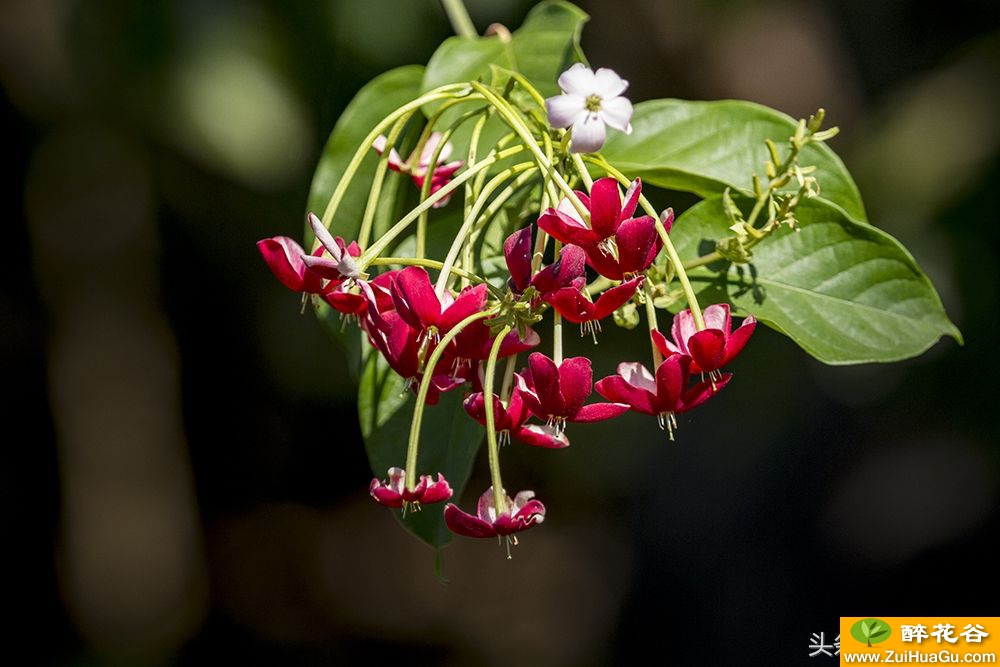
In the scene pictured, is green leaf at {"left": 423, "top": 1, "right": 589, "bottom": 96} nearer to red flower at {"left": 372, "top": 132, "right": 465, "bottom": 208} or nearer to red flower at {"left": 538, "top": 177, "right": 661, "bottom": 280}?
red flower at {"left": 372, "top": 132, "right": 465, "bottom": 208}

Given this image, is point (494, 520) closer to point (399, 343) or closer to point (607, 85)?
point (399, 343)

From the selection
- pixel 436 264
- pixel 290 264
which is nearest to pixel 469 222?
pixel 436 264

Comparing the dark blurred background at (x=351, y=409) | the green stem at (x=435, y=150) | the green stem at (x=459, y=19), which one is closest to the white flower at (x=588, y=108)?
the green stem at (x=435, y=150)

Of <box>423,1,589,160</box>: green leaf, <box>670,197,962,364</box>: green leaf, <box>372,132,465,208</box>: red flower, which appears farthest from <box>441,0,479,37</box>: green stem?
<box>670,197,962,364</box>: green leaf

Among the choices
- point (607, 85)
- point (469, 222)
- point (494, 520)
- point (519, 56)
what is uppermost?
point (519, 56)

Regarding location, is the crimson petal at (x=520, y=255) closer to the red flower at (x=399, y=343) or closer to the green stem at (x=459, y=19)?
the red flower at (x=399, y=343)

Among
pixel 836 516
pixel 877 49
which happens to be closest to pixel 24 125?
pixel 877 49
